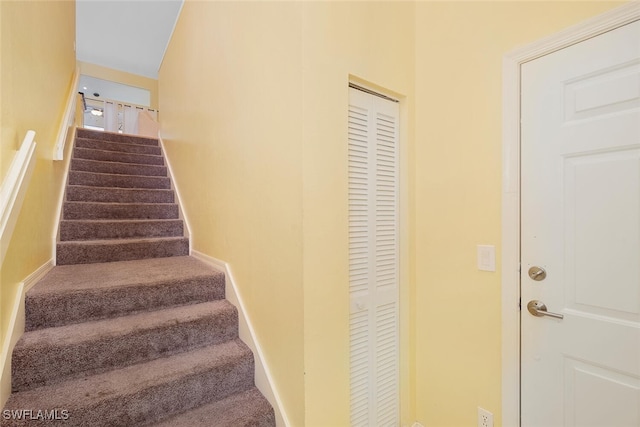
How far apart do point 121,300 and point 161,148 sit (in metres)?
2.89

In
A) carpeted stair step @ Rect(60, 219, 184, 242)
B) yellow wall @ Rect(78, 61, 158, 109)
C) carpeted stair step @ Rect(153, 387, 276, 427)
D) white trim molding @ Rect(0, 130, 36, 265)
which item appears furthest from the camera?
yellow wall @ Rect(78, 61, 158, 109)

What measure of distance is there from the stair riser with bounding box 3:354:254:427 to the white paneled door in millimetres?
1352

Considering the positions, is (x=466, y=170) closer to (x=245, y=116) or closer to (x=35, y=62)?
(x=245, y=116)

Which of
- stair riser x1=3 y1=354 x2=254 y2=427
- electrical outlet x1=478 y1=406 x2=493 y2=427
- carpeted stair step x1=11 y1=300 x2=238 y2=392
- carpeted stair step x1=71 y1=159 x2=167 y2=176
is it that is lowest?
electrical outlet x1=478 y1=406 x2=493 y2=427

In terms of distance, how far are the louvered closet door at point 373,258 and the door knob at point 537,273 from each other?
60 cm

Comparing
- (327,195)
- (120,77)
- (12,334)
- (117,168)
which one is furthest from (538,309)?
(120,77)

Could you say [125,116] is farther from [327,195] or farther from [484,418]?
[484,418]

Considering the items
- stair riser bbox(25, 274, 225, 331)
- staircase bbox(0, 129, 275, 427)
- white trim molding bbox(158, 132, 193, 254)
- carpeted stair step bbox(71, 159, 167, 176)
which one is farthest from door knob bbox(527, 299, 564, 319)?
carpeted stair step bbox(71, 159, 167, 176)

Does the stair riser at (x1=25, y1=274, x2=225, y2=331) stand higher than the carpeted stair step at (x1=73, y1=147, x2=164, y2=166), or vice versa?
the carpeted stair step at (x1=73, y1=147, x2=164, y2=166)

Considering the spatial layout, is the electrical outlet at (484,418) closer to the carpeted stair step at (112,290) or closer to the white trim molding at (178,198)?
the carpeted stair step at (112,290)

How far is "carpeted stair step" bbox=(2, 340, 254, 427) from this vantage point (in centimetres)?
115

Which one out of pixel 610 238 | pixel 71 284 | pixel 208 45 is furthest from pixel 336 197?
pixel 208 45

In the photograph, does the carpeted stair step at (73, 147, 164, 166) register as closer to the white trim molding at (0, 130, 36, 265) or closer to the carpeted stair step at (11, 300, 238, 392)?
the white trim molding at (0, 130, 36, 265)

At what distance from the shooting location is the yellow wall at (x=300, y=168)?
1.18m
